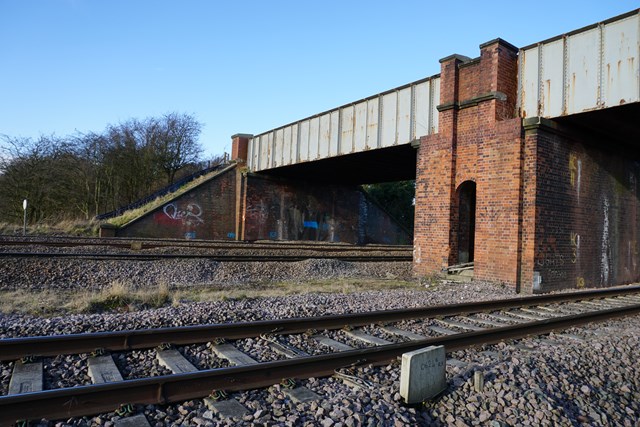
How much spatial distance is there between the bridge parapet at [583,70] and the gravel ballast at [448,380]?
5.53m

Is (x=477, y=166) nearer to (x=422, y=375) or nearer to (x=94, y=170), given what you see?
(x=422, y=375)

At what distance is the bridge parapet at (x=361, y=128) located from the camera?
48.8ft

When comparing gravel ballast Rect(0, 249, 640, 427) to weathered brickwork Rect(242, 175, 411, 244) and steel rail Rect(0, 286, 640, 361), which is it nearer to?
steel rail Rect(0, 286, 640, 361)

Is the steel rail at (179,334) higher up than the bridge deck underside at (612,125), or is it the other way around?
the bridge deck underside at (612,125)

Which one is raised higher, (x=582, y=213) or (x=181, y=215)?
(x=582, y=213)

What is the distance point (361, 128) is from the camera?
17.9m

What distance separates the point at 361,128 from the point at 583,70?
325 inches

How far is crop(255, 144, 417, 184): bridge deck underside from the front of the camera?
19156mm

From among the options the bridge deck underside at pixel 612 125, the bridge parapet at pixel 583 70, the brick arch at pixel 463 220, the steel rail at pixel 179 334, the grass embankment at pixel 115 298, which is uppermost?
the bridge parapet at pixel 583 70

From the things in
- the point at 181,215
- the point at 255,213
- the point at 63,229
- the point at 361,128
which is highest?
the point at 361,128

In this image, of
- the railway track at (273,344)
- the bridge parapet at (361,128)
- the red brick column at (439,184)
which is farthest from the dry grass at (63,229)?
the railway track at (273,344)

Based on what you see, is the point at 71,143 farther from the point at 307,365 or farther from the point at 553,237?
the point at 307,365

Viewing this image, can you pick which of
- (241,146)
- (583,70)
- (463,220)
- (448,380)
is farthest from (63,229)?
(448,380)

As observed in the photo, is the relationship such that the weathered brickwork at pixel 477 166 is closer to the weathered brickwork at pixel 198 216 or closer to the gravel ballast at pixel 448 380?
the gravel ballast at pixel 448 380
